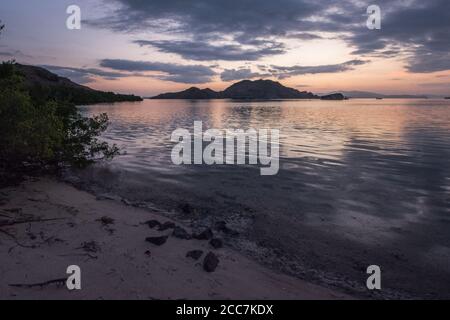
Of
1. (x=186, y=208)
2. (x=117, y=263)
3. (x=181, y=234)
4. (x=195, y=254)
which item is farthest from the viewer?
(x=186, y=208)

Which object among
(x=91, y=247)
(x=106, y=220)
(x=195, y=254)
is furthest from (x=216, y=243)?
(x=106, y=220)

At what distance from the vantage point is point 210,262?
26.8 feet

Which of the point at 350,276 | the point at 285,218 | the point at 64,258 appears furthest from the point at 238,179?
the point at 64,258

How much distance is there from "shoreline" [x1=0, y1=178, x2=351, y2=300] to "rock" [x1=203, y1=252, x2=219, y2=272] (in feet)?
0.38

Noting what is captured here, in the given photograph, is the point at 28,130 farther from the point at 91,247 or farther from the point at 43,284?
the point at 43,284

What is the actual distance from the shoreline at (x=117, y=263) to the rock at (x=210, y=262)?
11 cm

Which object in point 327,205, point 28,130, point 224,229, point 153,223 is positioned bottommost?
point 224,229

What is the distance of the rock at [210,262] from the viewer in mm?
8025

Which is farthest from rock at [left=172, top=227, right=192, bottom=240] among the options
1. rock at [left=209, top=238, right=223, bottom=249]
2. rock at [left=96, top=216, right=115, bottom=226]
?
rock at [left=96, top=216, right=115, bottom=226]

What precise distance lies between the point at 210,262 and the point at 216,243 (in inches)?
52.4

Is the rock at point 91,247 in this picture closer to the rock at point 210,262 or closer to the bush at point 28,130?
the rock at point 210,262

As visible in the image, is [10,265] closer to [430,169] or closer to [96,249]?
[96,249]

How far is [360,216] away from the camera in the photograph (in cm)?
1252
